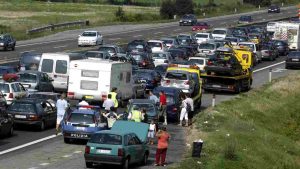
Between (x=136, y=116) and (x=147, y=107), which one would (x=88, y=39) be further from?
(x=136, y=116)

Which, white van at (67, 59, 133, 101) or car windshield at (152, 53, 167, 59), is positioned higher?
white van at (67, 59, 133, 101)

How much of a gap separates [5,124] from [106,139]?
25.6ft

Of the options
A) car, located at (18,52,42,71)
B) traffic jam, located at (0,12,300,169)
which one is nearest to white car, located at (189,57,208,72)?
traffic jam, located at (0,12,300,169)

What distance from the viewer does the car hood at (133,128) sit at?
3092 cm

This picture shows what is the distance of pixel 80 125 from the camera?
33625mm

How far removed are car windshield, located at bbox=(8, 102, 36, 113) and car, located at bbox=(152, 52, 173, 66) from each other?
2844cm

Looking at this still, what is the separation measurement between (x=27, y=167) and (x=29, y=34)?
63141mm

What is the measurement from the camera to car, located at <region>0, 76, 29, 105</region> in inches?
1644

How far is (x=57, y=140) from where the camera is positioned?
1389 inches

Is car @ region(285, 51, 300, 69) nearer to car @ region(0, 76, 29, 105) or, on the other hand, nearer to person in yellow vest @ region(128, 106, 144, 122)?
car @ region(0, 76, 29, 105)

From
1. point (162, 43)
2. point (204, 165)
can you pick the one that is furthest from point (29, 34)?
point (204, 165)

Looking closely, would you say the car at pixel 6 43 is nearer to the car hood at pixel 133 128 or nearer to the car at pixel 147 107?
the car at pixel 147 107

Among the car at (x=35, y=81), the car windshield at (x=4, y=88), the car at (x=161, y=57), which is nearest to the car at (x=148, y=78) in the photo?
the car at (x=35, y=81)

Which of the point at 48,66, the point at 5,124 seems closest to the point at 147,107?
the point at 5,124
